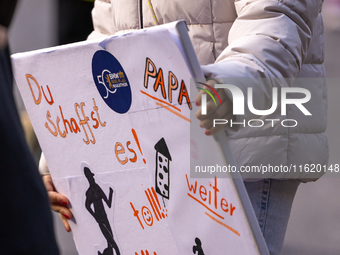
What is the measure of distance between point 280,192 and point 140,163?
0.42 metres

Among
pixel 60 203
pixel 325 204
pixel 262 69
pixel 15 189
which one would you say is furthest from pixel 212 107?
pixel 325 204

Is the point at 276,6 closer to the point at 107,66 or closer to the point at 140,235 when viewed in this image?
the point at 107,66

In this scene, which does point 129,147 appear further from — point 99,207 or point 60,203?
point 60,203

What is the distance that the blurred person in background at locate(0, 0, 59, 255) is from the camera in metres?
0.54

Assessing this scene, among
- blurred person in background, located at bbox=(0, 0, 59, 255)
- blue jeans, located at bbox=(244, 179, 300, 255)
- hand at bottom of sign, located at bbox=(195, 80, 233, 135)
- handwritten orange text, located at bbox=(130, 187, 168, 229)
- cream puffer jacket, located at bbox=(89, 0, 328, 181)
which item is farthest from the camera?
blue jeans, located at bbox=(244, 179, 300, 255)

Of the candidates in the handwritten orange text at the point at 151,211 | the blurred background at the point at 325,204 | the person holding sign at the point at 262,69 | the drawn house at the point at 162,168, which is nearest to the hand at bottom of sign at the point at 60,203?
the person holding sign at the point at 262,69

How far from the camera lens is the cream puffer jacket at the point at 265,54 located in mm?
979

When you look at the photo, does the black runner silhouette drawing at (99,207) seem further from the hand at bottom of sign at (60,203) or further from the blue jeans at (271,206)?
the blue jeans at (271,206)

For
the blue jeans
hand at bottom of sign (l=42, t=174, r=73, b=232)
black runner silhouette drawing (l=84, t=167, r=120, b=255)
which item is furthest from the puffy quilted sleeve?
hand at bottom of sign (l=42, t=174, r=73, b=232)

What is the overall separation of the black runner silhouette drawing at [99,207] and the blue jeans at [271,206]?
1.36 feet

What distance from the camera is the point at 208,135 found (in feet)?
2.97

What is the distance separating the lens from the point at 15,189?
54 cm

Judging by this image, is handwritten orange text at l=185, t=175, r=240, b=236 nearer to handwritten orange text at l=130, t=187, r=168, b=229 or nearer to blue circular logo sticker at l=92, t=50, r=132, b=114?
handwritten orange text at l=130, t=187, r=168, b=229

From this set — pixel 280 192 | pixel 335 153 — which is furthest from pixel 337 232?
pixel 280 192
